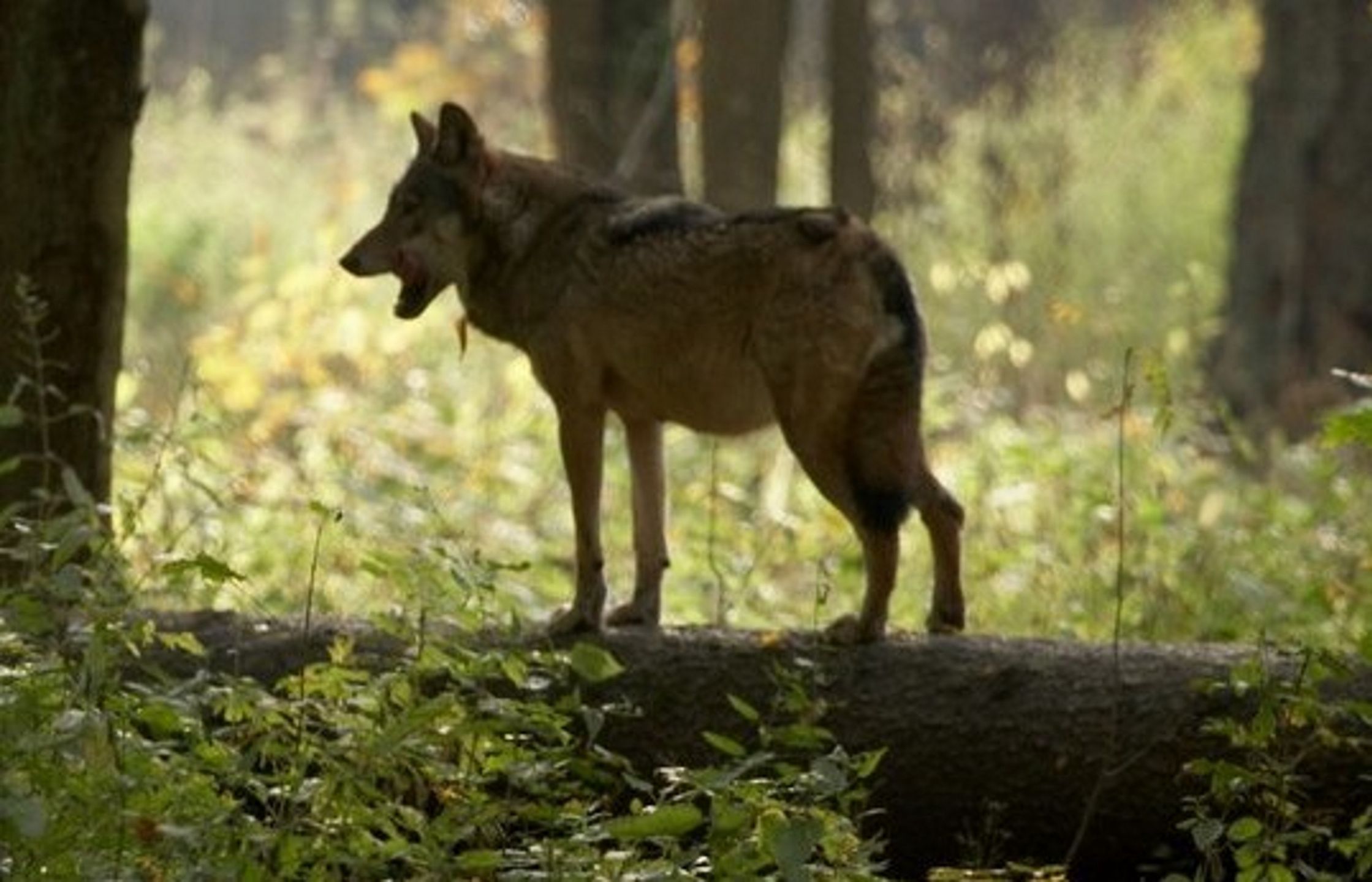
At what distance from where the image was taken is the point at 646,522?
8578 millimetres

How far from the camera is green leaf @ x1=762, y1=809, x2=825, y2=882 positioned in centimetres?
524

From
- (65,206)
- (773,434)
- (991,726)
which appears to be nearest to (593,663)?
(991,726)

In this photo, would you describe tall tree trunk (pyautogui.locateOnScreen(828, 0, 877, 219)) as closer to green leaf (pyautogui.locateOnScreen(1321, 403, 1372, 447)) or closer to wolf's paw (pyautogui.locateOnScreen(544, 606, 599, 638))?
wolf's paw (pyautogui.locateOnScreen(544, 606, 599, 638))

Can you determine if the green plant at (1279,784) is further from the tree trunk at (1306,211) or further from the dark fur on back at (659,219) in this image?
the tree trunk at (1306,211)

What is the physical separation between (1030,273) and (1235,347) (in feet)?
4.10

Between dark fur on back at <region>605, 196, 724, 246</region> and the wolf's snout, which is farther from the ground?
dark fur on back at <region>605, 196, 724, 246</region>

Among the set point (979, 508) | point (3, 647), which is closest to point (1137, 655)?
point (3, 647)

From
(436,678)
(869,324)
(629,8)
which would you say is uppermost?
(629,8)

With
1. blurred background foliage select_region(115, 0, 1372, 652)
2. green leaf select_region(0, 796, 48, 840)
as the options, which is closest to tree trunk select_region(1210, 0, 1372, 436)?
blurred background foliage select_region(115, 0, 1372, 652)

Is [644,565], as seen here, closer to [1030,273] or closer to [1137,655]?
[1137,655]

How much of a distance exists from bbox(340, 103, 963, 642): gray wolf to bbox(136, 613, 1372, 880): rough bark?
1.13ft

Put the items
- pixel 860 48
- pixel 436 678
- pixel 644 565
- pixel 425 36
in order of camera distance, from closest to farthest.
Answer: pixel 436 678, pixel 644 565, pixel 860 48, pixel 425 36

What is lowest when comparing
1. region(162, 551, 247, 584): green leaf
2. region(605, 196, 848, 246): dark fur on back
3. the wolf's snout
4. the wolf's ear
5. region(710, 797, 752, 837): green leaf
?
region(710, 797, 752, 837): green leaf

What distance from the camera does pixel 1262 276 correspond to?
17453 millimetres
